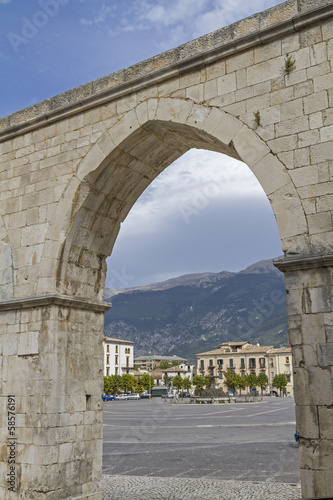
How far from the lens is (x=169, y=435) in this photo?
1686cm

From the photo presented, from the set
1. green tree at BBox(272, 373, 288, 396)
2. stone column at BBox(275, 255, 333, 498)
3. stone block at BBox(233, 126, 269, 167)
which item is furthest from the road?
green tree at BBox(272, 373, 288, 396)

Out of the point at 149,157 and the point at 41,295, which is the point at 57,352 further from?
the point at 149,157

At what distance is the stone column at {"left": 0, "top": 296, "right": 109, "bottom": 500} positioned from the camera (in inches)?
273

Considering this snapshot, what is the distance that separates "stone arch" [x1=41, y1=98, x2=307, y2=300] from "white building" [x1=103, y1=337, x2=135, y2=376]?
225 ft

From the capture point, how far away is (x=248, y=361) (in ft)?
279

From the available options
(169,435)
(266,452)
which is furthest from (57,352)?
(169,435)

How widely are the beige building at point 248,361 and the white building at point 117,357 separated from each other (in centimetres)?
1384

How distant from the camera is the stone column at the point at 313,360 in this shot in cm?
495

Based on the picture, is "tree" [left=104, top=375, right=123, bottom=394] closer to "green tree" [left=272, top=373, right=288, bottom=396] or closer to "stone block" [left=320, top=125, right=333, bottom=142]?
"green tree" [left=272, top=373, right=288, bottom=396]

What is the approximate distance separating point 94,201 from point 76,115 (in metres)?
1.42

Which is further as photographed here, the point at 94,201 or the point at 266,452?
the point at 266,452

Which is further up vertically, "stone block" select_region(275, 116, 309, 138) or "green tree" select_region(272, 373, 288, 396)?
"stone block" select_region(275, 116, 309, 138)

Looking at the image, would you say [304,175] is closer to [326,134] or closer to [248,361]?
[326,134]

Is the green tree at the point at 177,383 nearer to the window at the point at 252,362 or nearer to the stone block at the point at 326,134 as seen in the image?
the window at the point at 252,362
